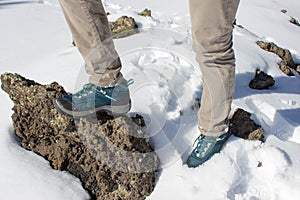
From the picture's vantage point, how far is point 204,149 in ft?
6.85

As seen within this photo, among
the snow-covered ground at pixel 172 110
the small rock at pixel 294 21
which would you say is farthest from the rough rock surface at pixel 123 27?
the small rock at pixel 294 21

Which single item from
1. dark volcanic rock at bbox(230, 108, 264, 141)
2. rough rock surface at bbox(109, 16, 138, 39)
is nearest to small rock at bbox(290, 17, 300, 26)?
rough rock surface at bbox(109, 16, 138, 39)

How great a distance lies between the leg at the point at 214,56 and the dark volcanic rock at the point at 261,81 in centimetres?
95

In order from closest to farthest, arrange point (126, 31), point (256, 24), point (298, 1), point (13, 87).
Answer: point (13, 87)
point (126, 31)
point (256, 24)
point (298, 1)

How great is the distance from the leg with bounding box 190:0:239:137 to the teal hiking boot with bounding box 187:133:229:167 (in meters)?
0.03

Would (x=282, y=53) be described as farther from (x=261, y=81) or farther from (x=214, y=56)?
(x=214, y=56)

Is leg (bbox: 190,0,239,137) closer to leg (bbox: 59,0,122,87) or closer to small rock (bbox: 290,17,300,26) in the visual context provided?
leg (bbox: 59,0,122,87)

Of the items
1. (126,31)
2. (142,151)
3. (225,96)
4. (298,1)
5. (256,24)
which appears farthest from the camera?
(298,1)

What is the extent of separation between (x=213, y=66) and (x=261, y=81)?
3.97ft

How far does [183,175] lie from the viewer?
207 cm

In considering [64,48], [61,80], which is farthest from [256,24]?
[61,80]

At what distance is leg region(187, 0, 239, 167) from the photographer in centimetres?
172

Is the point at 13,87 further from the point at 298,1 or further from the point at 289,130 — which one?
the point at 298,1

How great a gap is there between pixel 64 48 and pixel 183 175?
1887mm
